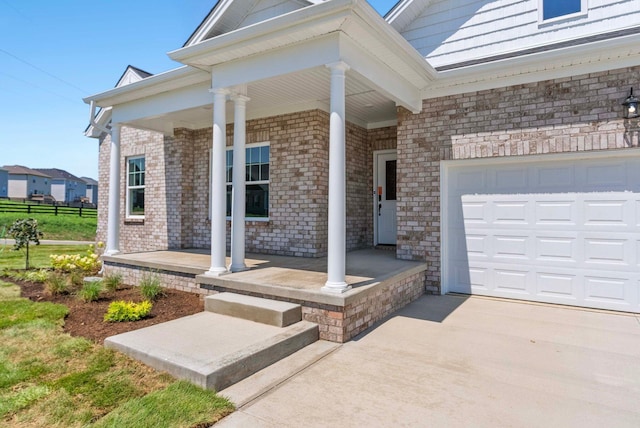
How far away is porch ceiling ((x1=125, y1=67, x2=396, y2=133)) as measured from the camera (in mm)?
5656

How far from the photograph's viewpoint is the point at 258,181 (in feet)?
25.7

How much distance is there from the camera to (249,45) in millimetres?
4578

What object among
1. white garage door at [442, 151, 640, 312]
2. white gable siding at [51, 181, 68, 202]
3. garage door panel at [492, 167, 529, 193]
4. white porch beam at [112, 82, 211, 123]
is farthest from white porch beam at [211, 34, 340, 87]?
white gable siding at [51, 181, 68, 202]

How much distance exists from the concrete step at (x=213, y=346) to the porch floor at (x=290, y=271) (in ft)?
1.48

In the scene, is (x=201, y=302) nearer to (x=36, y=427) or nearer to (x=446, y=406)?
(x=36, y=427)

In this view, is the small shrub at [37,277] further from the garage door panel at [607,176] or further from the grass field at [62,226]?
the grass field at [62,226]

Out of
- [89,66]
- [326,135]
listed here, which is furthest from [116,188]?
[89,66]

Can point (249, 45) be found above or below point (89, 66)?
below

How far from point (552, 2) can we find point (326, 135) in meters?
4.16

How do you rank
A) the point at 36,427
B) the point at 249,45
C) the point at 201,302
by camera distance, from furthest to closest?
the point at 201,302, the point at 249,45, the point at 36,427

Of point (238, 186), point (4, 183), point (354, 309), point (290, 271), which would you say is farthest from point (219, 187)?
point (4, 183)

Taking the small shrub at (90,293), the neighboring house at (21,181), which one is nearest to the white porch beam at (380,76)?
the small shrub at (90,293)

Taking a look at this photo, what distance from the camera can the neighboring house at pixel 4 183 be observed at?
51.8 metres

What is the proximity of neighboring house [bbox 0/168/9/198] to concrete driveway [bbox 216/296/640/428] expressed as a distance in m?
65.5
